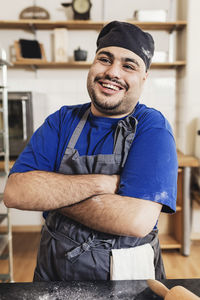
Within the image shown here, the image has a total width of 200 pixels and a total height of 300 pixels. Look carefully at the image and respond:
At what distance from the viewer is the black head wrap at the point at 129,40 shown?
1227 millimetres

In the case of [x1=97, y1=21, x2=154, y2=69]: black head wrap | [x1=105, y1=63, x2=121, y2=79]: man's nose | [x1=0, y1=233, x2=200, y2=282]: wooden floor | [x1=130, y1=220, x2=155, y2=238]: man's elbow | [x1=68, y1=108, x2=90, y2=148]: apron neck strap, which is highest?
[x1=97, y1=21, x2=154, y2=69]: black head wrap

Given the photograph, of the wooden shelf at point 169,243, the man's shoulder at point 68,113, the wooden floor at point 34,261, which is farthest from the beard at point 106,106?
the wooden shelf at point 169,243

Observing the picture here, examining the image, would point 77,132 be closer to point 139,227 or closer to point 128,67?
point 128,67

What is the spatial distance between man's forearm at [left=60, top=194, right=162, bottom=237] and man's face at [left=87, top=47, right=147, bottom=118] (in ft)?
1.29

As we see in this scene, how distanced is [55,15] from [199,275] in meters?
2.92

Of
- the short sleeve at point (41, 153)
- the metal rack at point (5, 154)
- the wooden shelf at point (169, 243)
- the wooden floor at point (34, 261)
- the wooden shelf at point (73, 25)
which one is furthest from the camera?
the wooden shelf at point (73, 25)

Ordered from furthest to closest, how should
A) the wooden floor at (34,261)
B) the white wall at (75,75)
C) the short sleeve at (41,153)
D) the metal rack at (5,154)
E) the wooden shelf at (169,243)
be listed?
the white wall at (75,75) → the wooden shelf at (169,243) → the wooden floor at (34,261) → the metal rack at (5,154) → the short sleeve at (41,153)

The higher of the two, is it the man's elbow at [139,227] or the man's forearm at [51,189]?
the man's forearm at [51,189]

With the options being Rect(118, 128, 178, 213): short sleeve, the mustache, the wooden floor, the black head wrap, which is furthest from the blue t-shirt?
the wooden floor

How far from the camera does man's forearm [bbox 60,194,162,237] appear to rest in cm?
101

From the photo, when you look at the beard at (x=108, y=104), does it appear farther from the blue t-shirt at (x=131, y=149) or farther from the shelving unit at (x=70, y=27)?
the shelving unit at (x=70, y=27)

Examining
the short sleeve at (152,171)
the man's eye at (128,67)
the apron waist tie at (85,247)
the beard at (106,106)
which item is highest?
the man's eye at (128,67)

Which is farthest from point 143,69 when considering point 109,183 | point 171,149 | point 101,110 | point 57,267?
point 57,267

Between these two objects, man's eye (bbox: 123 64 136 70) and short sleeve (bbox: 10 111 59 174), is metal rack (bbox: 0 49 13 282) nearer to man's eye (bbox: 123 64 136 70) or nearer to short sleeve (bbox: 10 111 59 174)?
short sleeve (bbox: 10 111 59 174)
